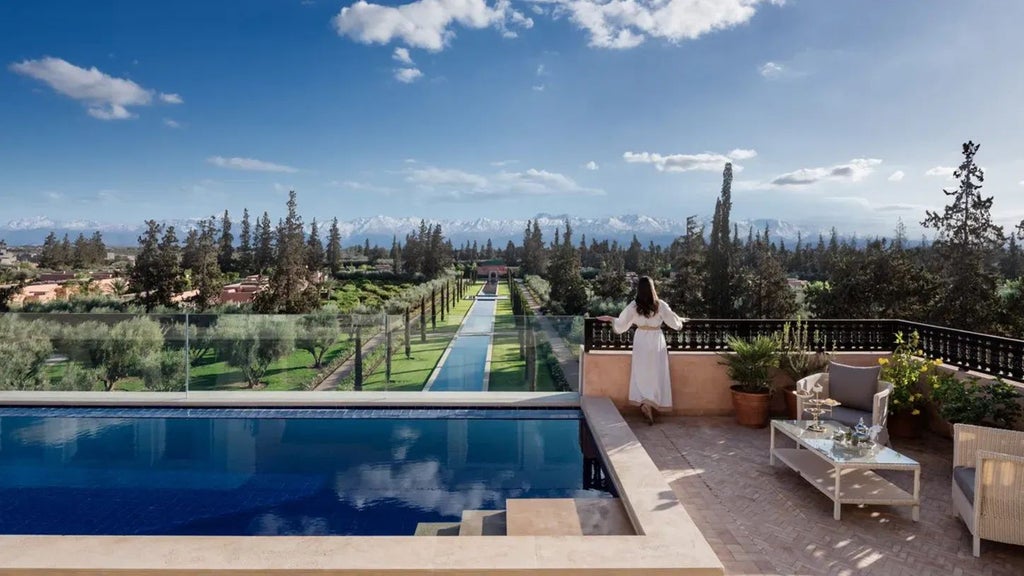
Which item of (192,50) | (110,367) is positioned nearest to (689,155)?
(192,50)

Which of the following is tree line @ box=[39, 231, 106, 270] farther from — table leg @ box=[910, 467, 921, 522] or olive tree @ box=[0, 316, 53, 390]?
table leg @ box=[910, 467, 921, 522]

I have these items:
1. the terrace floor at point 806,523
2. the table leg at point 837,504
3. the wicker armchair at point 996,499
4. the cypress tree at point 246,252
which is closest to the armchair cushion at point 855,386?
the terrace floor at point 806,523

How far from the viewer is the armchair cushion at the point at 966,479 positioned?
329 centimetres

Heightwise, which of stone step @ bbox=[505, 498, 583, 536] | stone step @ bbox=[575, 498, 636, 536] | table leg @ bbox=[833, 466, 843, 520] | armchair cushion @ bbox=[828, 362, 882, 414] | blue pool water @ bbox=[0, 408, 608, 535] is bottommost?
blue pool water @ bbox=[0, 408, 608, 535]

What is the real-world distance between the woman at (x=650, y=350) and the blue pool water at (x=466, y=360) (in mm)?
2121

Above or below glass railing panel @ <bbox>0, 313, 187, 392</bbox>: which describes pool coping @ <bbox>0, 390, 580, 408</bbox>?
below

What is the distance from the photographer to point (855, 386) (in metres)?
5.13

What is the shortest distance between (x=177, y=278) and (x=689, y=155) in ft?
97.7

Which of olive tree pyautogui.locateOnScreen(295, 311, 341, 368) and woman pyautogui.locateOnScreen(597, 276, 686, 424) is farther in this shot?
olive tree pyautogui.locateOnScreen(295, 311, 341, 368)

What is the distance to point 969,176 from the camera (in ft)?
73.8

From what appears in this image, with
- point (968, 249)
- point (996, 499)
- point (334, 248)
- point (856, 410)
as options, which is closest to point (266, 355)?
point (856, 410)

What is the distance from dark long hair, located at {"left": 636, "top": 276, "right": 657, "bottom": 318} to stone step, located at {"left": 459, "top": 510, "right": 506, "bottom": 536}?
2676 millimetres

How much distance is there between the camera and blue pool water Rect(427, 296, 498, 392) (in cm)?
707

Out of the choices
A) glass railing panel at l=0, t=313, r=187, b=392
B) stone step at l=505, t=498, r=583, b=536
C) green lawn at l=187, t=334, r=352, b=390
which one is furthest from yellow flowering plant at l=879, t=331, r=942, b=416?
glass railing panel at l=0, t=313, r=187, b=392
